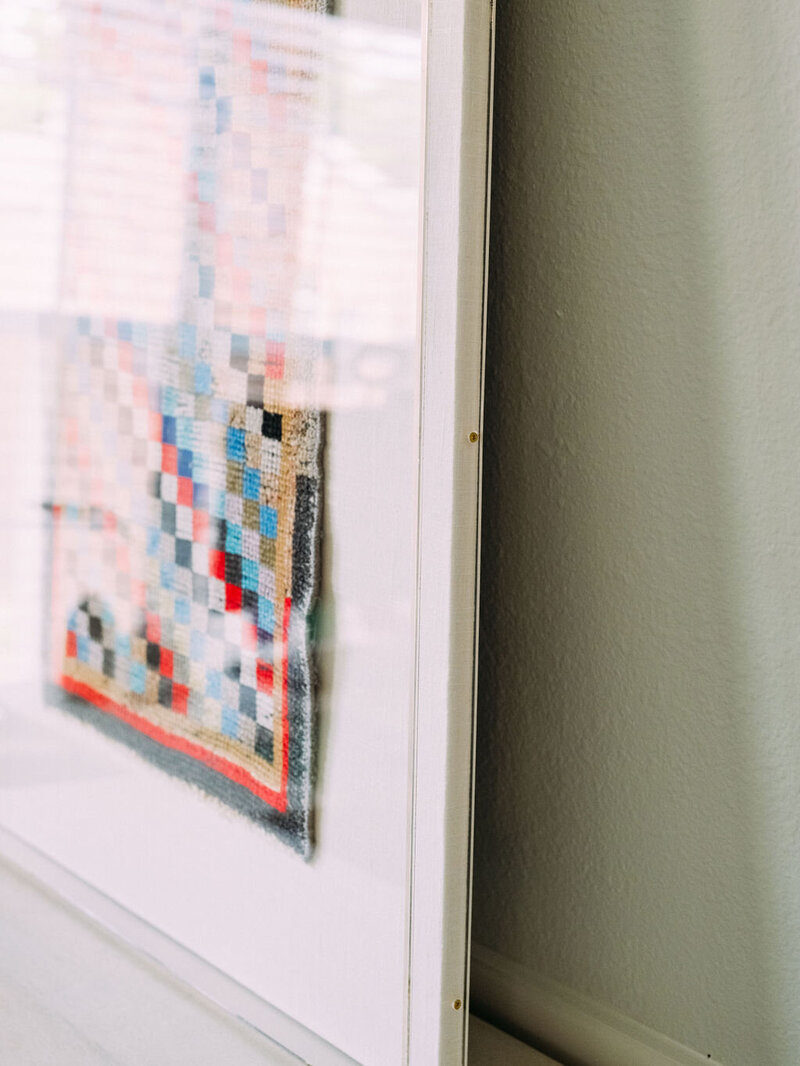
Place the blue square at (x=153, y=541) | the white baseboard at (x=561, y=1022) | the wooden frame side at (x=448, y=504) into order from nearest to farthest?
the wooden frame side at (x=448, y=504) → the white baseboard at (x=561, y=1022) → the blue square at (x=153, y=541)

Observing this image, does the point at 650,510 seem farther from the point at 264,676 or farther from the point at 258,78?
the point at 258,78

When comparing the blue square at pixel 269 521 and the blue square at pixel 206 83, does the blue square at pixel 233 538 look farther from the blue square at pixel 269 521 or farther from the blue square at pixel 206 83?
the blue square at pixel 206 83

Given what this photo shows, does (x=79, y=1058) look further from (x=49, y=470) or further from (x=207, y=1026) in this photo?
(x=49, y=470)

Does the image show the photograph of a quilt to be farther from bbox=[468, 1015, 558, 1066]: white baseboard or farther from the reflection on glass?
bbox=[468, 1015, 558, 1066]: white baseboard

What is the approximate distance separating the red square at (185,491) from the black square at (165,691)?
0.54 feet

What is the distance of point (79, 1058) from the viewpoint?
95 centimetres

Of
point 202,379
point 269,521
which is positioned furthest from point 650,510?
point 202,379

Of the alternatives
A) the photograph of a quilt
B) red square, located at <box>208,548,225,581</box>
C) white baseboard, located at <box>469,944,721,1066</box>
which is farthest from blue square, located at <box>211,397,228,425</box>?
white baseboard, located at <box>469,944,721,1066</box>

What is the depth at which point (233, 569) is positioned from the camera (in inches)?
35.4

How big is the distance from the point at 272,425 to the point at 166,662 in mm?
272

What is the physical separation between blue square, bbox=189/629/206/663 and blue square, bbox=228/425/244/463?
0.16 metres

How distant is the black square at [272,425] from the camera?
0.84m

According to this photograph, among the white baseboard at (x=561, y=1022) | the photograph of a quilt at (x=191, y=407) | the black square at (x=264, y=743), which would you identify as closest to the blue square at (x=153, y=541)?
the photograph of a quilt at (x=191, y=407)

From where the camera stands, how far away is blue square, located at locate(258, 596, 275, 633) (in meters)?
0.86
